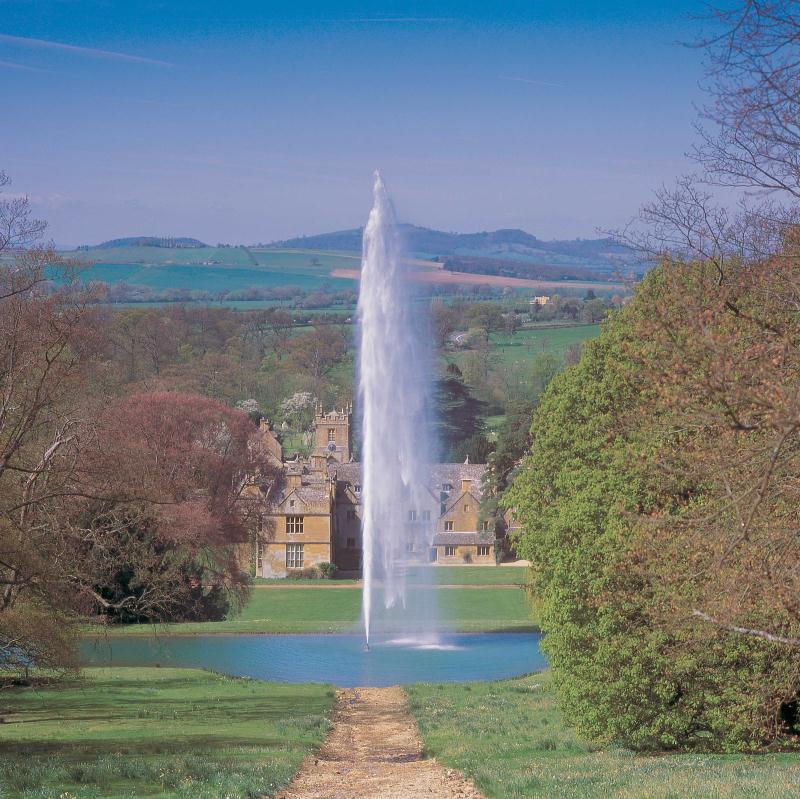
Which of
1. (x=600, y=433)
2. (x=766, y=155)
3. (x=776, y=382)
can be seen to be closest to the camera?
(x=776, y=382)

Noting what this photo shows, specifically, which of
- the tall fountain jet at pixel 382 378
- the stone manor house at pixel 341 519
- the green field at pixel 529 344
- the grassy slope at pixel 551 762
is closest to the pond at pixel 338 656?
the tall fountain jet at pixel 382 378

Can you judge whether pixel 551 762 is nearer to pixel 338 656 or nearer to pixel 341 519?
pixel 338 656

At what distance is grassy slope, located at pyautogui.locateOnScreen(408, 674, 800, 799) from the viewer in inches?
431

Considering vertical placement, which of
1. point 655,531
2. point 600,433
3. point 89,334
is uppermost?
point 89,334

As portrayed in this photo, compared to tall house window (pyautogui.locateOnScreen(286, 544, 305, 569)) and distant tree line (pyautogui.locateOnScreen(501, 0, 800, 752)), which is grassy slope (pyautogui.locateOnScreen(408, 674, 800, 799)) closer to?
distant tree line (pyautogui.locateOnScreen(501, 0, 800, 752))

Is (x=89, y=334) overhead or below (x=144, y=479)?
overhead

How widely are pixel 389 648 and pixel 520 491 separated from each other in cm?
1590

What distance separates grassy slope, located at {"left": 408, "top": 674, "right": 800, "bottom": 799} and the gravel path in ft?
1.03

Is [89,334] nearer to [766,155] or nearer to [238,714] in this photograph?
[238,714]

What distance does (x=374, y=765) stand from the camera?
16.8 m

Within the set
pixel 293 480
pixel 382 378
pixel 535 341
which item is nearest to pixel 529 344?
pixel 535 341

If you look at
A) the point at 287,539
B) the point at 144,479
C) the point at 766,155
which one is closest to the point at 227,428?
the point at 287,539

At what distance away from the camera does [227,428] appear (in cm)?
5216

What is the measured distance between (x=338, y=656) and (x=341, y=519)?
3811cm
